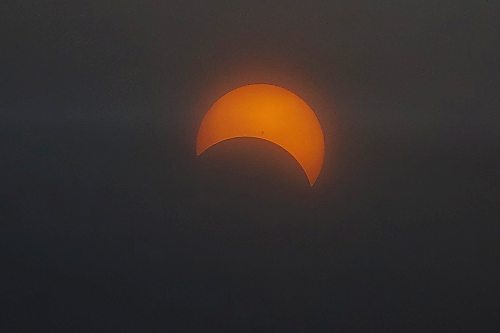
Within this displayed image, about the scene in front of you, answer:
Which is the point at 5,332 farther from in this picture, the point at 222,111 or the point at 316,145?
the point at 316,145

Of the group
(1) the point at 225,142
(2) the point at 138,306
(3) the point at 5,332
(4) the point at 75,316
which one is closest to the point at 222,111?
(1) the point at 225,142

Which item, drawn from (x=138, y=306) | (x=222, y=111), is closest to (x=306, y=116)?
(x=222, y=111)

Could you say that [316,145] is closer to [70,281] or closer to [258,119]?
[258,119]

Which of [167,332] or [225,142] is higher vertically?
[225,142]

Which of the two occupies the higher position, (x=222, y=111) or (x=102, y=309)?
(x=222, y=111)

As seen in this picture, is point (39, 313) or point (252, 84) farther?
point (39, 313)

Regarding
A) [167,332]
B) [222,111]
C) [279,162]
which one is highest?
[222,111]
